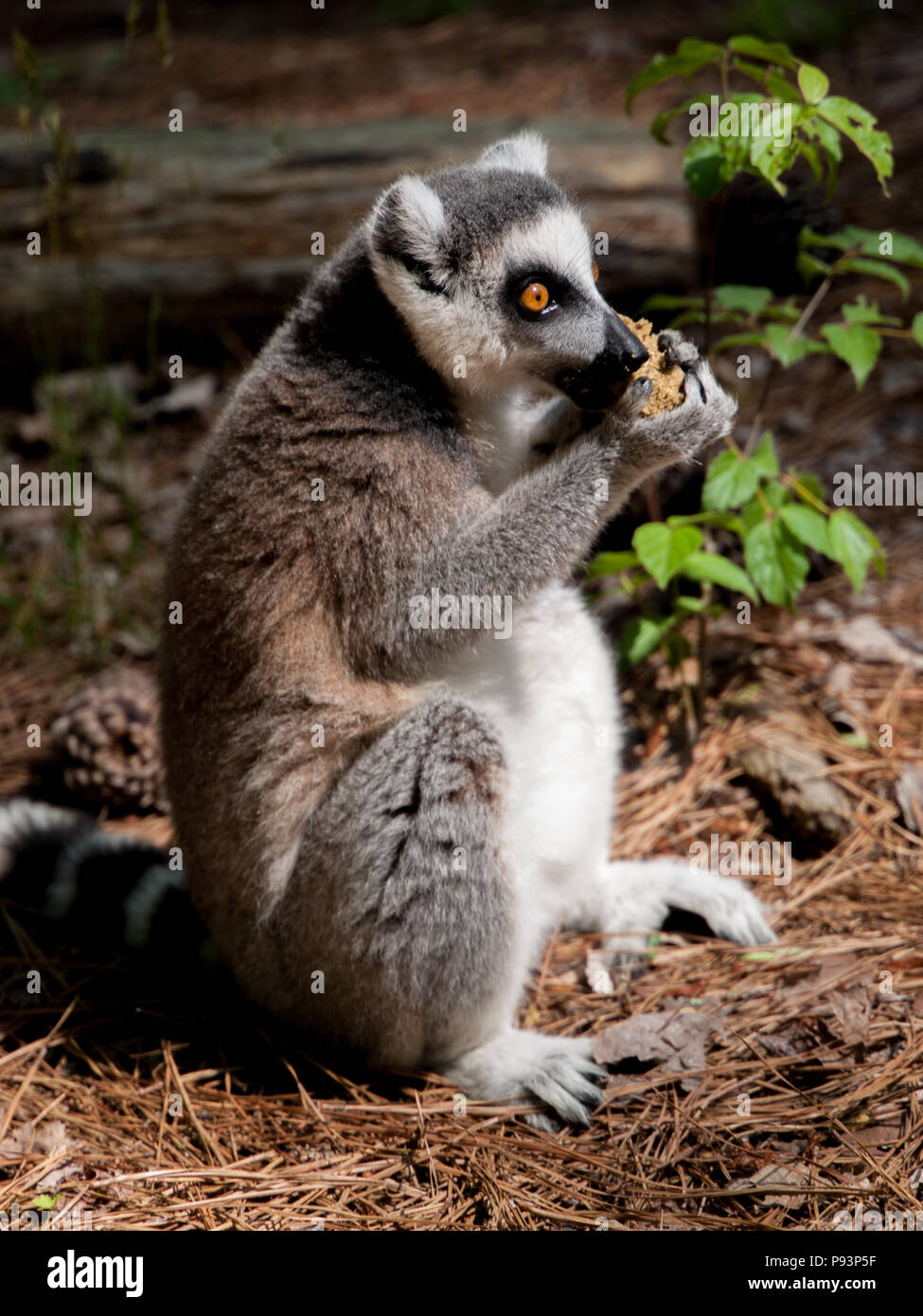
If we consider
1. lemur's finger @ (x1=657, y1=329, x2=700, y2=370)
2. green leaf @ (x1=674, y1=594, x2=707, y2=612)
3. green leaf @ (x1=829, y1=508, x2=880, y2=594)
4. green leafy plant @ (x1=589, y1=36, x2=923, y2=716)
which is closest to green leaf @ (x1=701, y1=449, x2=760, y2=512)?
green leafy plant @ (x1=589, y1=36, x2=923, y2=716)

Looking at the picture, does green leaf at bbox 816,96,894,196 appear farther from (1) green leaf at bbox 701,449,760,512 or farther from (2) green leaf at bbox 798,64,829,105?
(1) green leaf at bbox 701,449,760,512

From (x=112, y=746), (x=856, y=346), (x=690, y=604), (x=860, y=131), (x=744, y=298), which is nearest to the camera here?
(x=860, y=131)

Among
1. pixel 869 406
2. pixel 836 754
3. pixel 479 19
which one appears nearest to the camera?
pixel 836 754

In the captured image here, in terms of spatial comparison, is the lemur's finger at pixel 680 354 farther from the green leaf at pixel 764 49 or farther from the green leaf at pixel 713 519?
the green leaf at pixel 764 49

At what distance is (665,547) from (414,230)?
1320 mm

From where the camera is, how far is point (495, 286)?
3645mm

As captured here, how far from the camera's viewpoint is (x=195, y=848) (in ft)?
12.7

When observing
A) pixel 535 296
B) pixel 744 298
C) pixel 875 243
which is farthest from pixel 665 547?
pixel 875 243

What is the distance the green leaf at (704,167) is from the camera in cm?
387

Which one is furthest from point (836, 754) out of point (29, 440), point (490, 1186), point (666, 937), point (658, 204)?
point (29, 440)

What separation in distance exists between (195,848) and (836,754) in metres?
2.62

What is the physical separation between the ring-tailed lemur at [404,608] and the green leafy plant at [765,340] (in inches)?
18.9

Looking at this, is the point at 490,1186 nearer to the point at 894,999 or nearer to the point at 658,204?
the point at 894,999

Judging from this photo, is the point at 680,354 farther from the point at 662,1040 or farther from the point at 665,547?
the point at 662,1040
